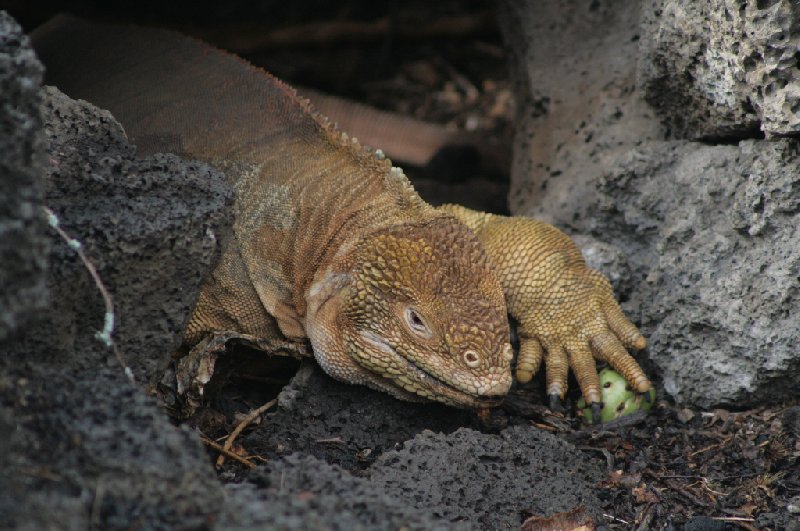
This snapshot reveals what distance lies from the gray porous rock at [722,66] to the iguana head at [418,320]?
1.19 meters

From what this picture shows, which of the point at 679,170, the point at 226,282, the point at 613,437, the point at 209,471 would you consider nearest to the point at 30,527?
the point at 209,471

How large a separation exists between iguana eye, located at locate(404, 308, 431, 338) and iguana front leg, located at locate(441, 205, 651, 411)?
61cm

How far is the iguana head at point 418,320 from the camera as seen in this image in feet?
11.1

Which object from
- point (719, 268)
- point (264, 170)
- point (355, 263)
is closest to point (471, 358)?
point (355, 263)

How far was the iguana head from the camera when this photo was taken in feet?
11.1

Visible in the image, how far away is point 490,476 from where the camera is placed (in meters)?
3.14

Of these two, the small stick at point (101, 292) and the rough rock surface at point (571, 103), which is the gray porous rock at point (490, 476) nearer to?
the small stick at point (101, 292)

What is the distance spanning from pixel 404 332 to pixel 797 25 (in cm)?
177

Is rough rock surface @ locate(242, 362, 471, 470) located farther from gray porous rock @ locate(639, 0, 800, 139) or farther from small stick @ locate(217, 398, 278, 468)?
gray porous rock @ locate(639, 0, 800, 139)

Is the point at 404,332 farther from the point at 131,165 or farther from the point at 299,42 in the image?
the point at 299,42

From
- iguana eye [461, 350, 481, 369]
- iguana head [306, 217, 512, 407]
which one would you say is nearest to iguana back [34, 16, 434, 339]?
iguana head [306, 217, 512, 407]

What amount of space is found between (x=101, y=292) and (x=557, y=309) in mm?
2179

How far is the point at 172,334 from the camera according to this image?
291 centimetres

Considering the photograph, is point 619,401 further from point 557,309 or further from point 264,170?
point 264,170
